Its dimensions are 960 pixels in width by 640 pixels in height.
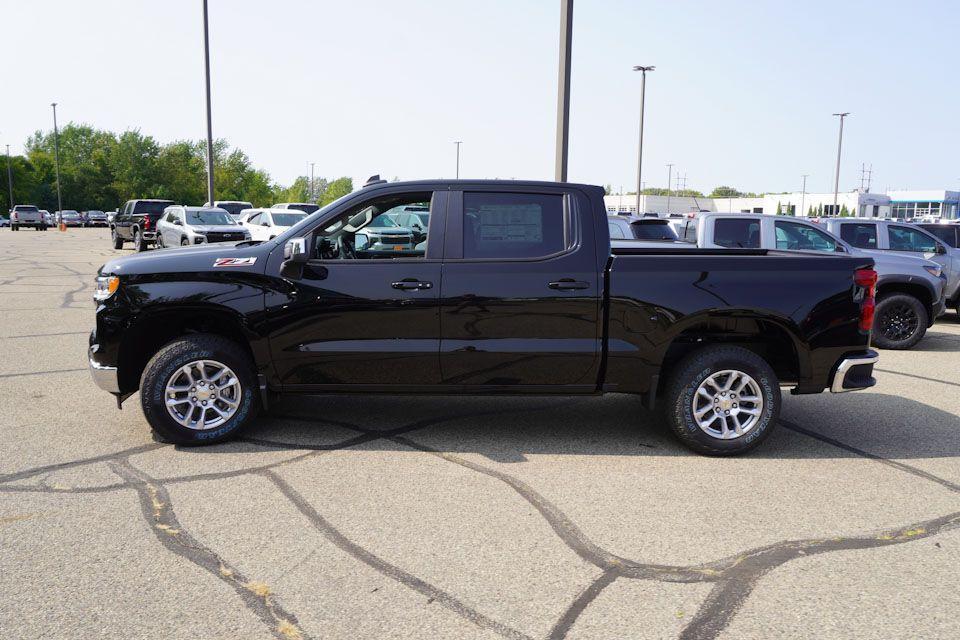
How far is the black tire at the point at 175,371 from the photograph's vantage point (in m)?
5.33

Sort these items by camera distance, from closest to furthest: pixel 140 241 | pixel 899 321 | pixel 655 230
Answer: pixel 899 321
pixel 655 230
pixel 140 241

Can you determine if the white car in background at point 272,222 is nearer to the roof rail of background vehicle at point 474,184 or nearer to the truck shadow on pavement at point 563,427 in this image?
the truck shadow on pavement at point 563,427

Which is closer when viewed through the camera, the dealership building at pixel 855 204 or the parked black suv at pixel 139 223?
the parked black suv at pixel 139 223

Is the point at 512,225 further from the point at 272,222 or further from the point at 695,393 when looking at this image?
the point at 272,222

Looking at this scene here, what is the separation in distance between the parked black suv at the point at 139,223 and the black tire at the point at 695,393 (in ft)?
77.2

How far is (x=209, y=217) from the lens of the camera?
22734 millimetres

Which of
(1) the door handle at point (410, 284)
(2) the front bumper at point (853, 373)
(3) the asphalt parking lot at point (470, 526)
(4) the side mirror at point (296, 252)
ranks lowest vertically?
(3) the asphalt parking lot at point (470, 526)

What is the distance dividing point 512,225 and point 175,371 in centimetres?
257

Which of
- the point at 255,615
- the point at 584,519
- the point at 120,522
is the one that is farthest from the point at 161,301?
the point at 584,519

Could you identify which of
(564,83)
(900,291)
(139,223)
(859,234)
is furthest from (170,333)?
(139,223)

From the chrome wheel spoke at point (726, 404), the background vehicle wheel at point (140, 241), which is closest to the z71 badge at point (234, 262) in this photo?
the chrome wheel spoke at point (726, 404)

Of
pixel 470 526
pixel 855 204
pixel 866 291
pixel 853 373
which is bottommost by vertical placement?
pixel 470 526

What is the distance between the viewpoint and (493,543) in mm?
3893

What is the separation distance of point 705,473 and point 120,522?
3525mm
